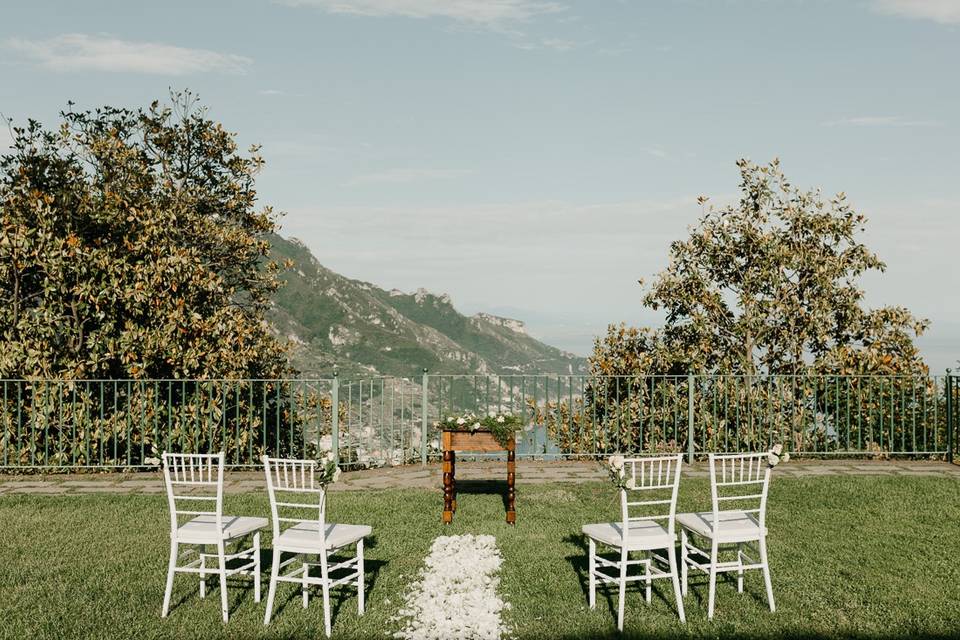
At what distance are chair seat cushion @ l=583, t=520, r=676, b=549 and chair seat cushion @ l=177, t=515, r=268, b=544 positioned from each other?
8.73 feet

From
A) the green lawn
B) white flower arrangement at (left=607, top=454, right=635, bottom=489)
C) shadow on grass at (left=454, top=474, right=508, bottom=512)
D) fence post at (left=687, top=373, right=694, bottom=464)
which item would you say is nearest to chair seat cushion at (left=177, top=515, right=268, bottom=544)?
the green lawn

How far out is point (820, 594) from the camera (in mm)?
6484

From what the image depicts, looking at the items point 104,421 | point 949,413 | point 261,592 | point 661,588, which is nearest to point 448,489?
point 261,592

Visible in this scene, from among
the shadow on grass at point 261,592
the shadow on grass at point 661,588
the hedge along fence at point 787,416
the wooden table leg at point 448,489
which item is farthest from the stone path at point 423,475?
the shadow on grass at point 661,588

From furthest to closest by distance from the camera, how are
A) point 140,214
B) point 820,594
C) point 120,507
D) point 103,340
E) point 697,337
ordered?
point 697,337 < point 140,214 < point 103,340 < point 120,507 < point 820,594

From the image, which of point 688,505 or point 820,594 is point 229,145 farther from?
point 820,594

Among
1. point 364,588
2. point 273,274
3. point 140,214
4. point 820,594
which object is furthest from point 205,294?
point 820,594

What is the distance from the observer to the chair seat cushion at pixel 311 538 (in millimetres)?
5914

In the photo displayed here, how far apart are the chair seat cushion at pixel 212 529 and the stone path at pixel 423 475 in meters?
4.48

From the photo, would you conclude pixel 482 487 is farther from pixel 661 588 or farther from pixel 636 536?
pixel 636 536

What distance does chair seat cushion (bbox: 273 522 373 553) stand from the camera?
19.4 feet

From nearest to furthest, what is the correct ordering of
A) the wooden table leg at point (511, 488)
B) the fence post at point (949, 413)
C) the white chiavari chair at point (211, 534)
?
1. the white chiavari chair at point (211, 534)
2. the wooden table leg at point (511, 488)
3. the fence post at point (949, 413)

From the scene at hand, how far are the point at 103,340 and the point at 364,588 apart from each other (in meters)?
7.97

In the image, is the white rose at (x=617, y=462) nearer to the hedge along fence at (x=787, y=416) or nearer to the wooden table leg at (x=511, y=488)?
the wooden table leg at (x=511, y=488)
